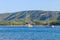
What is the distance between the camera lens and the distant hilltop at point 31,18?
4363 inches

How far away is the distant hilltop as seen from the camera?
11081 centimetres

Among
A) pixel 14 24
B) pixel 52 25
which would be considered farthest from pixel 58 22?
pixel 14 24

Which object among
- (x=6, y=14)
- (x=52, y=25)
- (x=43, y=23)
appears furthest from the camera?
(x=6, y=14)

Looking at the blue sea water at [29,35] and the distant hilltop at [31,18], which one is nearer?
the blue sea water at [29,35]

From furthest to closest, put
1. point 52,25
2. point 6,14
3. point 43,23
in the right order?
Answer: 1. point 6,14
2. point 43,23
3. point 52,25

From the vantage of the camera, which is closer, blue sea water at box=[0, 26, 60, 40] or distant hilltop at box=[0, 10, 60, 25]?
blue sea water at box=[0, 26, 60, 40]

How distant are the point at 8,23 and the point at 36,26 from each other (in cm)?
1388

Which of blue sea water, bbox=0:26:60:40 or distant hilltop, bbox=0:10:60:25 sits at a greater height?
blue sea water, bbox=0:26:60:40

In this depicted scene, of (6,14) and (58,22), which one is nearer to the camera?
(58,22)

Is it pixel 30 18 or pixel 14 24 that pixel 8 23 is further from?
pixel 30 18

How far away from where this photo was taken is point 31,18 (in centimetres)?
12494

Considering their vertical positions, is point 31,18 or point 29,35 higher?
point 29,35

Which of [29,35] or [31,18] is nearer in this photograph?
[29,35]

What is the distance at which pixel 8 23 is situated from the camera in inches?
4545
